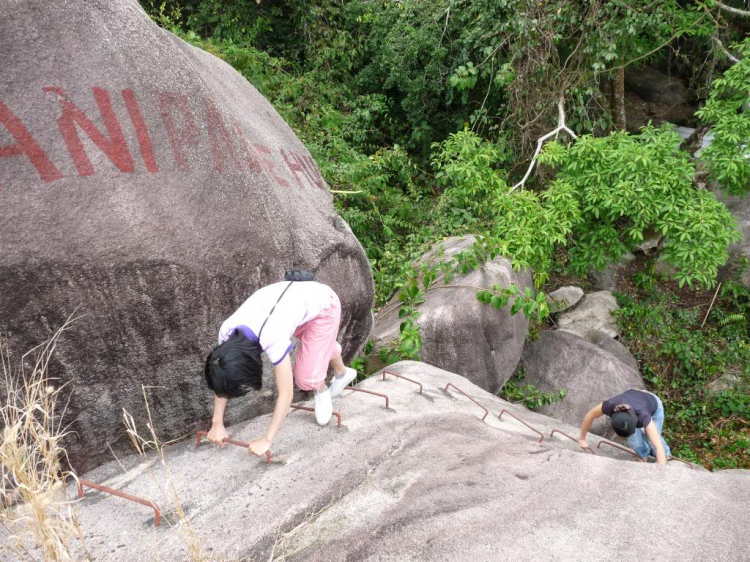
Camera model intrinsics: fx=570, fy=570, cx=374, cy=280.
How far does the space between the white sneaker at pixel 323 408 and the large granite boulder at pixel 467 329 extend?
195 centimetres

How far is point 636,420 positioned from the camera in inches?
151

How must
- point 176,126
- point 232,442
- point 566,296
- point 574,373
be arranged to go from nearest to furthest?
point 232,442, point 176,126, point 574,373, point 566,296

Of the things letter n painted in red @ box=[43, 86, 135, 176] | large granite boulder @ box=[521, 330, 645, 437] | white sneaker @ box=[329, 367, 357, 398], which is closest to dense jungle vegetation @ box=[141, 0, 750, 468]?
large granite boulder @ box=[521, 330, 645, 437]

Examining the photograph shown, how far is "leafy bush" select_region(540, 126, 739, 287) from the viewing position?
18.6 ft

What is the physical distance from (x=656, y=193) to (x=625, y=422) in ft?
9.66

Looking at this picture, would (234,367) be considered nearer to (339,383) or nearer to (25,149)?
(339,383)

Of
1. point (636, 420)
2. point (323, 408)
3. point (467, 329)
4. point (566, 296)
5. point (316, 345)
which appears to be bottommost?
point (566, 296)

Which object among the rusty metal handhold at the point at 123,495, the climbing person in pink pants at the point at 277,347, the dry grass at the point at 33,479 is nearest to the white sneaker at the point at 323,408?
the climbing person in pink pants at the point at 277,347

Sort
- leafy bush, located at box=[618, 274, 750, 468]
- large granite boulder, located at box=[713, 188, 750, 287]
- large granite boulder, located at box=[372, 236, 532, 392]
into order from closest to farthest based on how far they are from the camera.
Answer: large granite boulder, located at box=[372, 236, 532, 392] → leafy bush, located at box=[618, 274, 750, 468] → large granite boulder, located at box=[713, 188, 750, 287]

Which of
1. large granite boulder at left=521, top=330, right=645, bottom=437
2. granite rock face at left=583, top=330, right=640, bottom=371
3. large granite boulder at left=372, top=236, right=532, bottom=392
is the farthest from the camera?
granite rock face at left=583, top=330, right=640, bottom=371

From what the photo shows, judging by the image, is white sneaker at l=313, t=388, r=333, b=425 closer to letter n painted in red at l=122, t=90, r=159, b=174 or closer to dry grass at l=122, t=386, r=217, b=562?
dry grass at l=122, t=386, r=217, b=562

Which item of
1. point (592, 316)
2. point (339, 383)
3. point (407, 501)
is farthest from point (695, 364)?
point (407, 501)

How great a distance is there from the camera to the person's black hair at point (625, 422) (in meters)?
3.80

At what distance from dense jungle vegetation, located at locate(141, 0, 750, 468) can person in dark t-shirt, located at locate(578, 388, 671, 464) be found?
1.16 metres
